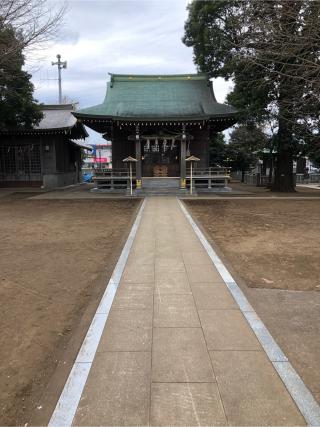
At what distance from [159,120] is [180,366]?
723 inches

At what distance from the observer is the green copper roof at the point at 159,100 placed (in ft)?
69.0

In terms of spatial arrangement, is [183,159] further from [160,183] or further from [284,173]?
[284,173]

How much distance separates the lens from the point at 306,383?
9.78 ft

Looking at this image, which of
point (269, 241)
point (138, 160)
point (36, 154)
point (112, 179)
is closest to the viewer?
point (269, 241)

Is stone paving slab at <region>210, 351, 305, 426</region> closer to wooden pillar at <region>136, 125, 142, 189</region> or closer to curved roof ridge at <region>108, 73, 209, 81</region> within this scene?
wooden pillar at <region>136, 125, 142, 189</region>

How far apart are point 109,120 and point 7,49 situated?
818 centimetres

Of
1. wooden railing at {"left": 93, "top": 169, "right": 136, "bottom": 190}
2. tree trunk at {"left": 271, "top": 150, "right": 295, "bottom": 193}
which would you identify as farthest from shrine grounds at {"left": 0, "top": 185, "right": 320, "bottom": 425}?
tree trunk at {"left": 271, "top": 150, "right": 295, "bottom": 193}

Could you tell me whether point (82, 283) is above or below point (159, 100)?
below

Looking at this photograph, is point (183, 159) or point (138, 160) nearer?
point (183, 159)

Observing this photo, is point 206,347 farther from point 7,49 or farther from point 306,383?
point 7,49

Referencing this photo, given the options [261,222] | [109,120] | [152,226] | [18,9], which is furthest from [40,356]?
[109,120]

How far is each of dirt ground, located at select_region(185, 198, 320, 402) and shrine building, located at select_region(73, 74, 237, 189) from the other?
9048 mm

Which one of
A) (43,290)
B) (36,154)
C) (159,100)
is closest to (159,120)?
(159,100)

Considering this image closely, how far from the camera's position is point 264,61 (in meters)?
11.7
